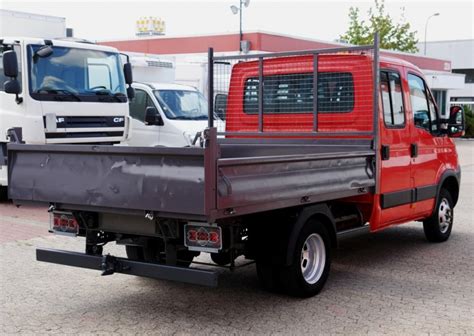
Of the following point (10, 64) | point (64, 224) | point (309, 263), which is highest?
point (10, 64)

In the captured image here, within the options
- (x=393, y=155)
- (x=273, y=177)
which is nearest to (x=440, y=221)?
(x=393, y=155)

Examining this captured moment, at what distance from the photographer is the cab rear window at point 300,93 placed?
7.66 metres

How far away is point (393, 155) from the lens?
7.56 m

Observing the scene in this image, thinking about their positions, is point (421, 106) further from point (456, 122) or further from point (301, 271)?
point (301, 271)

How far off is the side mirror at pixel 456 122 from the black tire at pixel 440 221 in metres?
0.78

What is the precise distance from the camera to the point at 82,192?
562 centimetres

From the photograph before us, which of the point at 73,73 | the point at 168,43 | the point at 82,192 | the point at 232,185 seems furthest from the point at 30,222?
the point at 168,43

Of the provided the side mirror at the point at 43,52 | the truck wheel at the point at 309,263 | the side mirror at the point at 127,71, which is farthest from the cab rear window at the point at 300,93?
the side mirror at the point at 127,71

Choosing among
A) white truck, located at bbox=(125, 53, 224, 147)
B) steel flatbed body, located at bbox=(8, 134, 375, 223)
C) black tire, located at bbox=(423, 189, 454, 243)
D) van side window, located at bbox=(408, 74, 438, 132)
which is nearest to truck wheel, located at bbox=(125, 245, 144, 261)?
steel flatbed body, located at bbox=(8, 134, 375, 223)

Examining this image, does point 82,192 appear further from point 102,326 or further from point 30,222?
point 30,222

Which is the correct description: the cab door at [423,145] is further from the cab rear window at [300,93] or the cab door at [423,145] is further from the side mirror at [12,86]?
the side mirror at [12,86]

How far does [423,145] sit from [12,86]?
645 centimetres

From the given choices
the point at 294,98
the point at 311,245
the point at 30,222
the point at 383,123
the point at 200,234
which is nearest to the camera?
the point at 200,234

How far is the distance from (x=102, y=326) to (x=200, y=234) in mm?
1110
